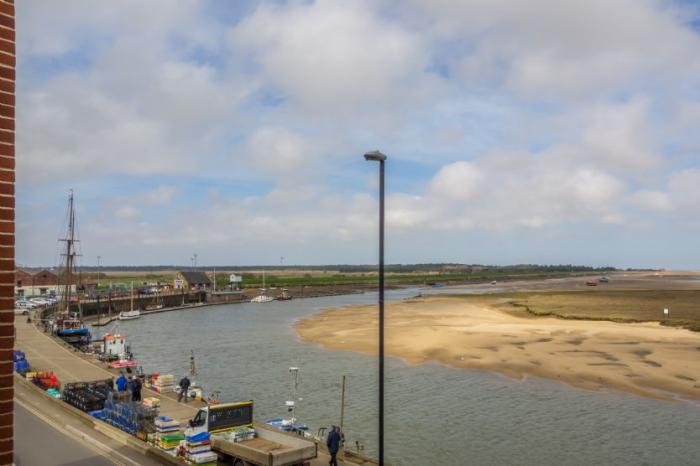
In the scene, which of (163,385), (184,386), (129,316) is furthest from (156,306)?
(184,386)

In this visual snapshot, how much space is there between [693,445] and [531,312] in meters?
58.0

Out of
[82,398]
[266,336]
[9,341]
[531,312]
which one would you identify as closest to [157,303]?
[266,336]

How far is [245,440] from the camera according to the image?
2122 centimetres

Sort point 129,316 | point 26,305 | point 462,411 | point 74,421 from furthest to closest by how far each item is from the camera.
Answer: point 26,305, point 129,316, point 462,411, point 74,421

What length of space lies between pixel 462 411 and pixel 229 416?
1695 cm

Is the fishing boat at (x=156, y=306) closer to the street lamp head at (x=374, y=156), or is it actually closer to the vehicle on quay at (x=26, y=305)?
the vehicle on quay at (x=26, y=305)

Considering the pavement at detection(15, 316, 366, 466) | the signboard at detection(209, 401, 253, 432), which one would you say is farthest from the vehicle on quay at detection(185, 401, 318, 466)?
the pavement at detection(15, 316, 366, 466)

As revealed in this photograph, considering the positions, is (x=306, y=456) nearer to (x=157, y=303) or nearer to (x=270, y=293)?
(x=157, y=303)

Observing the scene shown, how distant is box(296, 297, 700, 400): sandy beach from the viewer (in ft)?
135

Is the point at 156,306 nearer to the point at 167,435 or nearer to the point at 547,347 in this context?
the point at 547,347

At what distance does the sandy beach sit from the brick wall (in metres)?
39.9

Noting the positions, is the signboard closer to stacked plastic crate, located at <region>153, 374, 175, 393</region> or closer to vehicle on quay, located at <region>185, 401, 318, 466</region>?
vehicle on quay, located at <region>185, 401, 318, 466</region>

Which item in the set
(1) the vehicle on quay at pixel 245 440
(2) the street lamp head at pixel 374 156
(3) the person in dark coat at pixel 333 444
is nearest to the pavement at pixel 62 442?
(1) the vehicle on quay at pixel 245 440

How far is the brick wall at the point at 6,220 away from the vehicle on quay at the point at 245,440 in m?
13.4
